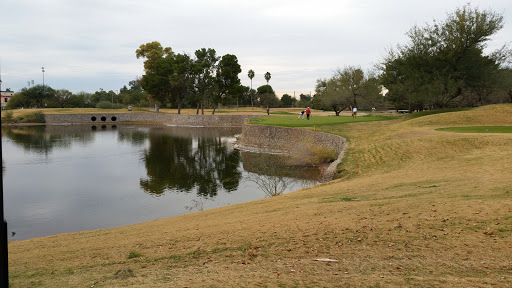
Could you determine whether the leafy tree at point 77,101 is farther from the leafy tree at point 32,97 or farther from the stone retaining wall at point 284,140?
the stone retaining wall at point 284,140

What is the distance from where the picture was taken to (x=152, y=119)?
8656 centimetres

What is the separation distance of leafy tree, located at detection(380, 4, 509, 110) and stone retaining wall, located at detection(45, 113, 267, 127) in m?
38.9

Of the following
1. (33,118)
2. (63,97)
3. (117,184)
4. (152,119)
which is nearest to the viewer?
(117,184)

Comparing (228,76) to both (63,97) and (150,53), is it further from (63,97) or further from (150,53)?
(63,97)

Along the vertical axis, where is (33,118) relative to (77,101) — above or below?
below

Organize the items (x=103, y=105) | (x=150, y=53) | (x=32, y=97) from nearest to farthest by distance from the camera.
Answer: (x=150, y=53), (x=32, y=97), (x=103, y=105)

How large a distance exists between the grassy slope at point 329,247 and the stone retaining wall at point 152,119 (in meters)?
64.8

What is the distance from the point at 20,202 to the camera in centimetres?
2002

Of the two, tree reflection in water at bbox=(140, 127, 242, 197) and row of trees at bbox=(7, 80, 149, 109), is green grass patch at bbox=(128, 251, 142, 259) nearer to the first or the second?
tree reflection in water at bbox=(140, 127, 242, 197)

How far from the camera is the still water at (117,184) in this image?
1755 centimetres

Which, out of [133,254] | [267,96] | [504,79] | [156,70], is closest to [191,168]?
[133,254]

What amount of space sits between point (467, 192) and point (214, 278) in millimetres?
7820

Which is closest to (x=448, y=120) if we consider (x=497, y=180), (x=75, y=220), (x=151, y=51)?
(x=497, y=180)

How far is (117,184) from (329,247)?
2027cm
